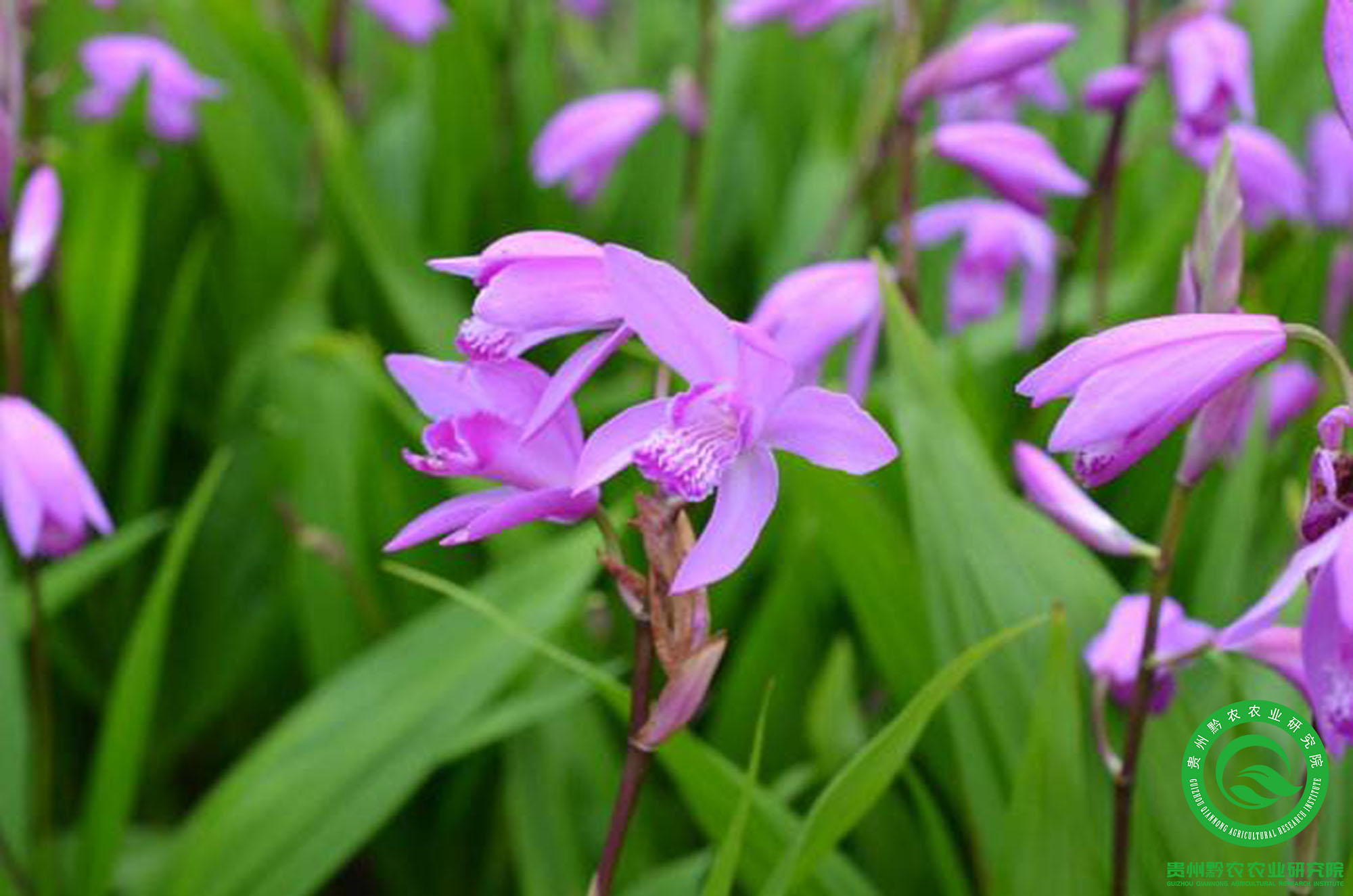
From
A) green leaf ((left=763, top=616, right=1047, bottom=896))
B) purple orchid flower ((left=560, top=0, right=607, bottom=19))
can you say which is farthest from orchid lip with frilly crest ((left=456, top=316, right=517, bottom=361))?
purple orchid flower ((left=560, top=0, right=607, bottom=19))

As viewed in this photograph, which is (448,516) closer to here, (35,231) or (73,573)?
(35,231)

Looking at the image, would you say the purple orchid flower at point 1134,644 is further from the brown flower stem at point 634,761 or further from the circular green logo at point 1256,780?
the brown flower stem at point 634,761

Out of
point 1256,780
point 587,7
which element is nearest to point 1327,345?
point 1256,780

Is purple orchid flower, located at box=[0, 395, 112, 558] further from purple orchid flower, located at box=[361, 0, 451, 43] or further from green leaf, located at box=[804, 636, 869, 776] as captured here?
purple orchid flower, located at box=[361, 0, 451, 43]

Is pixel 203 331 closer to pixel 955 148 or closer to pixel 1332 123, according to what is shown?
pixel 955 148

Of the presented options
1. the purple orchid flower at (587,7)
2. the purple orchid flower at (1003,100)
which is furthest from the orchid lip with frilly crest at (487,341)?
the purple orchid flower at (587,7)
